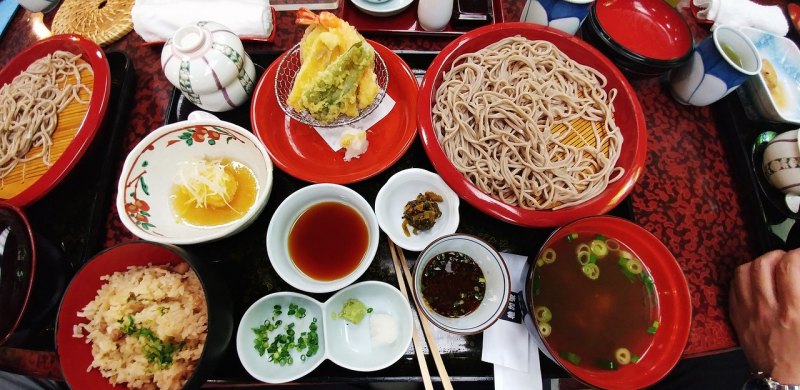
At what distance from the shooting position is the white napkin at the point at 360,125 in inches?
80.6

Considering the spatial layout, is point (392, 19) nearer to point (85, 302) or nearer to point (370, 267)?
point (370, 267)

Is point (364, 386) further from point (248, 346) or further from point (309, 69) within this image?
point (309, 69)

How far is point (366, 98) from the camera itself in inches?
77.5

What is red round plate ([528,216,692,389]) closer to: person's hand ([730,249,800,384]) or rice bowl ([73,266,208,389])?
person's hand ([730,249,800,384])

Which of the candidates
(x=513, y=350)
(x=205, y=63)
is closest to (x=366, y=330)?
(x=513, y=350)

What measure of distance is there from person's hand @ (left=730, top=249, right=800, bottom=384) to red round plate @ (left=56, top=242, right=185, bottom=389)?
251 centimetres

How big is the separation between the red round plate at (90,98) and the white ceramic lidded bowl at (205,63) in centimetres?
43

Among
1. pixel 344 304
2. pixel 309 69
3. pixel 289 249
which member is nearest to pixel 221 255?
pixel 289 249

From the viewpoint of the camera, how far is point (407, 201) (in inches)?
73.2

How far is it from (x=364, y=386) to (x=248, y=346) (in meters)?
0.83

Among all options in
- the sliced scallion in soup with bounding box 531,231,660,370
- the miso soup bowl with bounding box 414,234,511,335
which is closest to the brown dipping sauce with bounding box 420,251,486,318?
the miso soup bowl with bounding box 414,234,511,335

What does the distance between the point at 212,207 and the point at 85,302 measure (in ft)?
2.00

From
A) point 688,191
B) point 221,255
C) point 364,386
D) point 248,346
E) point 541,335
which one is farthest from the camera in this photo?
point 364,386

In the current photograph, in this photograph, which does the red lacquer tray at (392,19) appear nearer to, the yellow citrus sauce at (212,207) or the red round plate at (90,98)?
the yellow citrus sauce at (212,207)
